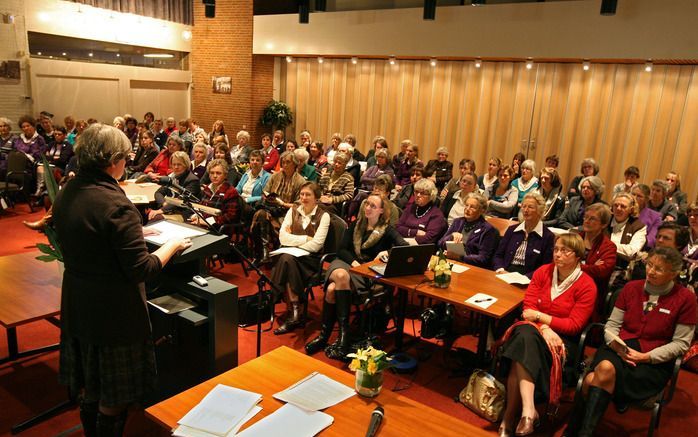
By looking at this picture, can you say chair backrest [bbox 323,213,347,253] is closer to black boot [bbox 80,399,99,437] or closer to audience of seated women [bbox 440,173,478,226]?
audience of seated women [bbox 440,173,478,226]

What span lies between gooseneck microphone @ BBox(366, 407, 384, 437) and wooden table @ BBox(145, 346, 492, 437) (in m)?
0.02

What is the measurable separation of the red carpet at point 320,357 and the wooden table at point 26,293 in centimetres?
26

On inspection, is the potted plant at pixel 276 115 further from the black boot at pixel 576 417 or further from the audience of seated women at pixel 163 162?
the black boot at pixel 576 417

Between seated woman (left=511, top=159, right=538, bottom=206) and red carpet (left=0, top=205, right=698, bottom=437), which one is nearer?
red carpet (left=0, top=205, right=698, bottom=437)

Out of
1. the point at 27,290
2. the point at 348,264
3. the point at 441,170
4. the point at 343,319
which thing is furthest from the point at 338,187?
the point at 27,290

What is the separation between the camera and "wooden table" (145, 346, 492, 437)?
2027 millimetres

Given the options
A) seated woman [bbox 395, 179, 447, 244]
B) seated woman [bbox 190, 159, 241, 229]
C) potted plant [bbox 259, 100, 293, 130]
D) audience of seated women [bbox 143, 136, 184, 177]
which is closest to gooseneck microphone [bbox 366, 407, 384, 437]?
seated woman [bbox 395, 179, 447, 244]

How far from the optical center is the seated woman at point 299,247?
462cm

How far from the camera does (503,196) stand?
705 centimetres

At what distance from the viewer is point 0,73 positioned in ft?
32.6

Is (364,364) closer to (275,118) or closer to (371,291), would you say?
(371,291)

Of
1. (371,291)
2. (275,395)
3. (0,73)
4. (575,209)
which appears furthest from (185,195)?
(0,73)

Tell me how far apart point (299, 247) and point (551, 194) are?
3786 millimetres

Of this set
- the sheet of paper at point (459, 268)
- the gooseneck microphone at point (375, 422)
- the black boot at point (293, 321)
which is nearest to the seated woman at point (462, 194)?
the sheet of paper at point (459, 268)
